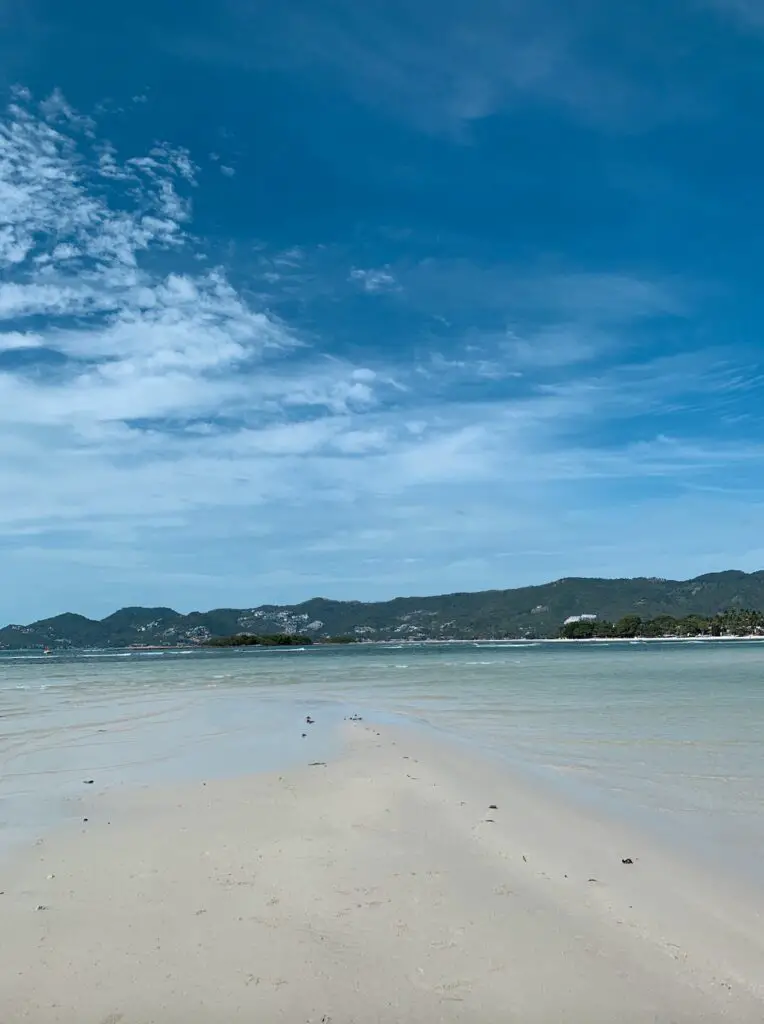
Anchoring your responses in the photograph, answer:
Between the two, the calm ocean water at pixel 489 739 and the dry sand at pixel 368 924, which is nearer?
the dry sand at pixel 368 924

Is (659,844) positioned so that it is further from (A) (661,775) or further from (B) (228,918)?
(B) (228,918)

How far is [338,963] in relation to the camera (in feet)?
17.8

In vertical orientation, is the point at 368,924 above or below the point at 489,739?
above

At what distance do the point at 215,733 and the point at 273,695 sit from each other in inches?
555

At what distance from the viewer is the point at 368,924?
6.12m

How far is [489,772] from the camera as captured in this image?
12.6 m

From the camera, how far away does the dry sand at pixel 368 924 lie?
4895 millimetres

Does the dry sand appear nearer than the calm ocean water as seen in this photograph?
Yes

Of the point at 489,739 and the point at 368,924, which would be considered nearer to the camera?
the point at 368,924

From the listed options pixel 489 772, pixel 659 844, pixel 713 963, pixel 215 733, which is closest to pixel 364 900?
pixel 713 963

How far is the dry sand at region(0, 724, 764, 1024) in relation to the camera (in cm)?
489

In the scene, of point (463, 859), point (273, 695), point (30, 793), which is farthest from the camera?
point (273, 695)

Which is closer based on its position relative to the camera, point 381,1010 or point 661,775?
point 381,1010

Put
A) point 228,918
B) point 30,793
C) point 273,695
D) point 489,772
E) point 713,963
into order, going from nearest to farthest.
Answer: point 713,963, point 228,918, point 30,793, point 489,772, point 273,695
